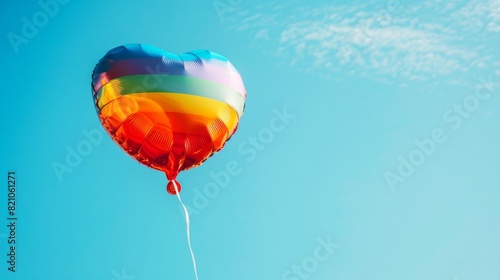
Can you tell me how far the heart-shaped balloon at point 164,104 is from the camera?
15.9 m

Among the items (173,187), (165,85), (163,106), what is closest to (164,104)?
(163,106)

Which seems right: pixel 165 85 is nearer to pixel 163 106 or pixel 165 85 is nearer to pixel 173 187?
pixel 163 106

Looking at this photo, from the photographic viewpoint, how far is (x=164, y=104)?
15844 millimetres

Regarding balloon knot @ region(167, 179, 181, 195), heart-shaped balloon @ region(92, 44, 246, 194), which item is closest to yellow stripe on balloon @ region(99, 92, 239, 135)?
heart-shaped balloon @ region(92, 44, 246, 194)

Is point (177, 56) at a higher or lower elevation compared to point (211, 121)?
higher

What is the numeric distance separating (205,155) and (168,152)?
2.55ft

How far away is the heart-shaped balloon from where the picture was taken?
52.1ft

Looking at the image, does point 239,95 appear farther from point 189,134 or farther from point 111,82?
point 111,82

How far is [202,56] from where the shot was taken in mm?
16609

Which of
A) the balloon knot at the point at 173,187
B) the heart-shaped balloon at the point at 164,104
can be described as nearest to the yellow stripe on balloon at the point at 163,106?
the heart-shaped balloon at the point at 164,104

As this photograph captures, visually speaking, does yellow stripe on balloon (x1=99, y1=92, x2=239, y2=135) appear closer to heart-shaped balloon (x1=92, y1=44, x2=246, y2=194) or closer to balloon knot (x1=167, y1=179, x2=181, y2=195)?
heart-shaped balloon (x1=92, y1=44, x2=246, y2=194)

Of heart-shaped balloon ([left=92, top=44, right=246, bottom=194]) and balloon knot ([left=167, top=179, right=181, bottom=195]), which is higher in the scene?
heart-shaped balloon ([left=92, top=44, right=246, bottom=194])

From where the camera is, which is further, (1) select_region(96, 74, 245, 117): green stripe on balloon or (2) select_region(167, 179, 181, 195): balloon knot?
(2) select_region(167, 179, 181, 195): balloon knot

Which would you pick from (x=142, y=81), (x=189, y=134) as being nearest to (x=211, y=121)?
(x=189, y=134)
